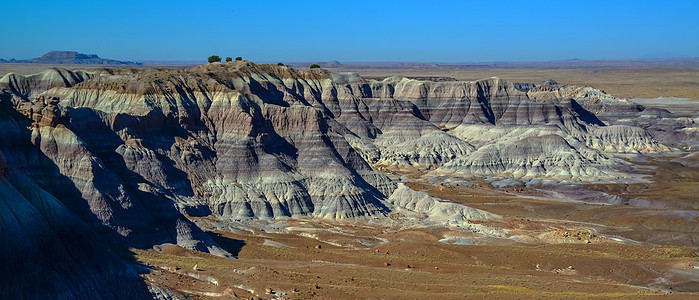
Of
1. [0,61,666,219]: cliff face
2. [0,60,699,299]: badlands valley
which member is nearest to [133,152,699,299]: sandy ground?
[0,60,699,299]: badlands valley

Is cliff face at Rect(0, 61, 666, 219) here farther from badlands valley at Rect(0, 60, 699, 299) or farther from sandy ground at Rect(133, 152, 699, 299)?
sandy ground at Rect(133, 152, 699, 299)

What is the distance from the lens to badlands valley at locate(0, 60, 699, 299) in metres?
35.1

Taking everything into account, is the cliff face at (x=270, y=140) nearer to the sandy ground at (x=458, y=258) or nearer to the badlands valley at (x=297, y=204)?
the badlands valley at (x=297, y=204)

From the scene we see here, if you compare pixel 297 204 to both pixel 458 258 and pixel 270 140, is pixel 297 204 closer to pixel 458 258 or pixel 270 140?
pixel 270 140

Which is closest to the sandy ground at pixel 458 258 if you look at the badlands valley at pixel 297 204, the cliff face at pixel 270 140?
the badlands valley at pixel 297 204

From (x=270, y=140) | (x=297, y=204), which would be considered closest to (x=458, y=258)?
(x=297, y=204)

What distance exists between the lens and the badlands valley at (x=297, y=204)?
3506 centimetres

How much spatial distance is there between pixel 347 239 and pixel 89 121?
2275cm

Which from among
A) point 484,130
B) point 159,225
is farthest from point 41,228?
point 484,130

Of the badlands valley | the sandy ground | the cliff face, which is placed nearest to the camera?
the badlands valley

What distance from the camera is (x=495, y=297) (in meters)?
38.6

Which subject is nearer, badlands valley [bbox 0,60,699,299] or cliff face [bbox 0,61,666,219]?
badlands valley [bbox 0,60,699,299]

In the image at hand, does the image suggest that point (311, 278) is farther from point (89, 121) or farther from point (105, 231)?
point (89, 121)

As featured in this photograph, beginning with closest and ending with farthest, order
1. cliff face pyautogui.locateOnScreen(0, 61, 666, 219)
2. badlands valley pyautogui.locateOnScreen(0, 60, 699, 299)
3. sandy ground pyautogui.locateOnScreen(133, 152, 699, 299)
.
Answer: badlands valley pyautogui.locateOnScreen(0, 60, 699, 299) < sandy ground pyautogui.locateOnScreen(133, 152, 699, 299) < cliff face pyautogui.locateOnScreen(0, 61, 666, 219)
